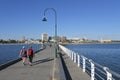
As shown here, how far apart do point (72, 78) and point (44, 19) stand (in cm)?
1941

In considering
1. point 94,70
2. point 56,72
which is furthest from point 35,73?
point 94,70

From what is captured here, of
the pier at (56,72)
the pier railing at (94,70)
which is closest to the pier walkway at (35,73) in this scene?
the pier at (56,72)

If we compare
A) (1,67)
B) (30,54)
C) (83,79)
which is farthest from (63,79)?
(30,54)

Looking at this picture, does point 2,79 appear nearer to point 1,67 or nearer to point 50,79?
point 50,79

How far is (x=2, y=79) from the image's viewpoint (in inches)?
515

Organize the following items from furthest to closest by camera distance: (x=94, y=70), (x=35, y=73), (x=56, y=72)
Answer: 1. (x=94, y=70)
2. (x=35, y=73)
3. (x=56, y=72)

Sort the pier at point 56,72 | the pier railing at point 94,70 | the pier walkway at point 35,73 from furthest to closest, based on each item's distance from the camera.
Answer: the pier walkway at point 35,73 → the pier at point 56,72 → the pier railing at point 94,70

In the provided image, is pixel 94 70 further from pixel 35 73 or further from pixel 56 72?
pixel 35 73

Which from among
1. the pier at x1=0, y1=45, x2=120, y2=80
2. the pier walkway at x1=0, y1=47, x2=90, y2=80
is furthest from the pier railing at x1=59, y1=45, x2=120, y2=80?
the pier walkway at x1=0, y1=47, x2=90, y2=80

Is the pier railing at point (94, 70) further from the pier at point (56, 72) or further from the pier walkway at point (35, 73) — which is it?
the pier walkway at point (35, 73)

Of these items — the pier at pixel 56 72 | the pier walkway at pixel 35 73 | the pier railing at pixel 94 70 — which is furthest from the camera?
the pier walkway at pixel 35 73

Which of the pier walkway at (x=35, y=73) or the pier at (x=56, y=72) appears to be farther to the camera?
the pier walkway at (x=35, y=73)

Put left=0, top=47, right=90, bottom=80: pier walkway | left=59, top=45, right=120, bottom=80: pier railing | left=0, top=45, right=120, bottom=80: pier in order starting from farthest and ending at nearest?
left=0, top=47, right=90, bottom=80: pier walkway < left=0, top=45, right=120, bottom=80: pier < left=59, top=45, right=120, bottom=80: pier railing

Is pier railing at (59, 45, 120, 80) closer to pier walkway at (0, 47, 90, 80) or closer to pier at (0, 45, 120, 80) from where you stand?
pier at (0, 45, 120, 80)
